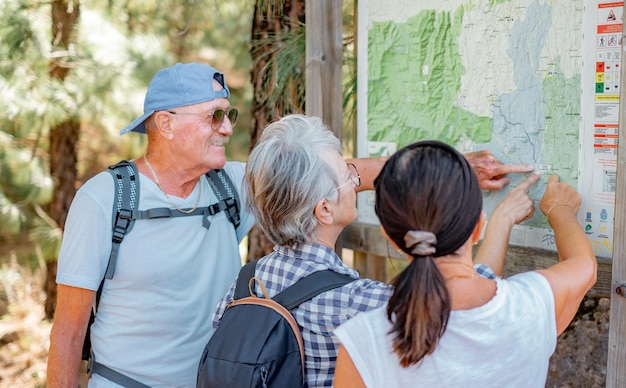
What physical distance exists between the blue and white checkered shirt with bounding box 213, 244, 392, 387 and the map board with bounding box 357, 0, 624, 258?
2.25 feet

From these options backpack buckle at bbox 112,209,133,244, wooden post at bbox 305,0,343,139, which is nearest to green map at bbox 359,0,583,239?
wooden post at bbox 305,0,343,139

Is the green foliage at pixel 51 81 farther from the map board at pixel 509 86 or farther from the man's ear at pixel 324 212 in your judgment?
the man's ear at pixel 324 212

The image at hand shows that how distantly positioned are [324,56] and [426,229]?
1397 mm

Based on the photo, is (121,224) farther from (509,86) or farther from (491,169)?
(509,86)

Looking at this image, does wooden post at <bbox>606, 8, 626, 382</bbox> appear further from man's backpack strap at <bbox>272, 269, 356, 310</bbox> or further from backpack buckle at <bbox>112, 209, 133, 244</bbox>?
backpack buckle at <bbox>112, 209, 133, 244</bbox>

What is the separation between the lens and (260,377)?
5.63 feet

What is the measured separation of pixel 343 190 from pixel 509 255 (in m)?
0.61

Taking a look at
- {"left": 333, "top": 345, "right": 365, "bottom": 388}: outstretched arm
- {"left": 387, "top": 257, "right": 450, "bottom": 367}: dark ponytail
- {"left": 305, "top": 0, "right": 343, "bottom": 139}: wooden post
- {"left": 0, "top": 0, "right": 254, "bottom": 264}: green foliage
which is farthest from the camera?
{"left": 0, "top": 0, "right": 254, "bottom": 264}: green foliage

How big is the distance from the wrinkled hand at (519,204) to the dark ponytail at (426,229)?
2.20 feet

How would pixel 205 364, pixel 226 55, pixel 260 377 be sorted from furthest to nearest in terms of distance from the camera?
1. pixel 226 55
2. pixel 205 364
3. pixel 260 377

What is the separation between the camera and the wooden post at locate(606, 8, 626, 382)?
1.86 metres

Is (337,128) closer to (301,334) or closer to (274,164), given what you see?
(274,164)

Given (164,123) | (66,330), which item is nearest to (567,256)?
(164,123)

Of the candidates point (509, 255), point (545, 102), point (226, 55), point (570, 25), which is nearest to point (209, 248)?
point (509, 255)
